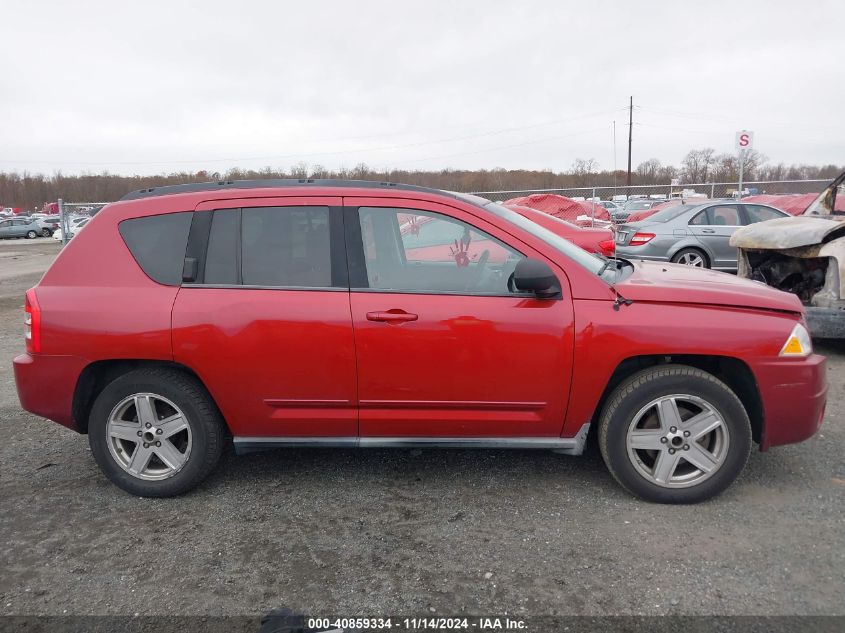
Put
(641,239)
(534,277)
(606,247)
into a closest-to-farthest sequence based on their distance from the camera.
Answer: (534,277) < (606,247) < (641,239)

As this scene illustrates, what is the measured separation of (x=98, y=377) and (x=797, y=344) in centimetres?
388

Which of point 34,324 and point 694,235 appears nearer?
point 34,324

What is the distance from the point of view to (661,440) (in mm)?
3268

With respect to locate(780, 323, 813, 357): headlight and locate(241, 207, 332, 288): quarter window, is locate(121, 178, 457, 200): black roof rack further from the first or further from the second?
locate(780, 323, 813, 357): headlight

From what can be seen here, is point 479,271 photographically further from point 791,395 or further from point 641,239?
point 641,239

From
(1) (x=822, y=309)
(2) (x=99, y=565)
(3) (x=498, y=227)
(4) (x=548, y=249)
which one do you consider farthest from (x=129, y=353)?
(1) (x=822, y=309)

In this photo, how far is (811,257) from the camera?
6.11 meters

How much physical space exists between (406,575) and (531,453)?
60.2 inches

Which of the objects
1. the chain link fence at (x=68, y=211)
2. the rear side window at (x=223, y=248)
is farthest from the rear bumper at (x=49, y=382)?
the chain link fence at (x=68, y=211)

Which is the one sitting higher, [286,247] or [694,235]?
[286,247]

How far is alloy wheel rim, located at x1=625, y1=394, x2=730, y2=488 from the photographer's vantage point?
3230mm

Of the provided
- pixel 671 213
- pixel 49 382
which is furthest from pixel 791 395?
pixel 671 213

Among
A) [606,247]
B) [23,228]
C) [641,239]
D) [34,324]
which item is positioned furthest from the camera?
[23,228]

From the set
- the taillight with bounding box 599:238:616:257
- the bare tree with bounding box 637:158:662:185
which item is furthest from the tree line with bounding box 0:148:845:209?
the taillight with bounding box 599:238:616:257
